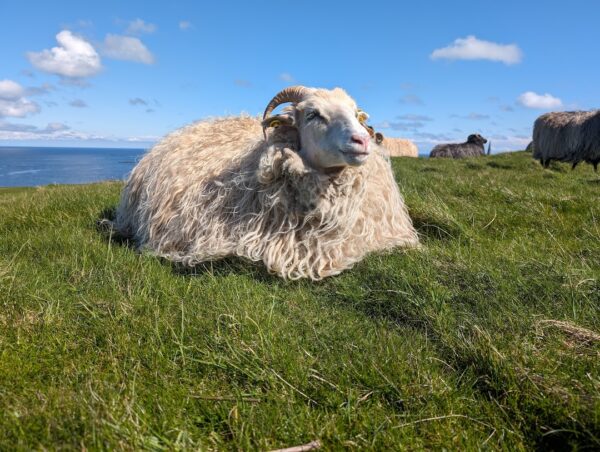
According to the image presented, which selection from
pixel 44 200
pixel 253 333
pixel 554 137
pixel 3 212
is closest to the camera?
pixel 253 333

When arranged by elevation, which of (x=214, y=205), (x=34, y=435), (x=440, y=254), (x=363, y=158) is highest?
(x=363, y=158)

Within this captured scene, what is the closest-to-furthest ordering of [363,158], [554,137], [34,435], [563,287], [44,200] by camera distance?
[34,435]
[563,287]
[363,158]
[44,200]
[554,137]

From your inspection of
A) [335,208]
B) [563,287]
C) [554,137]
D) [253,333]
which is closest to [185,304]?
[253,333]

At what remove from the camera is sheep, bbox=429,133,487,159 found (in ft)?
102

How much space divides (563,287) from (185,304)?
2318mm

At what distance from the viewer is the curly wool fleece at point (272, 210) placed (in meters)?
4.01

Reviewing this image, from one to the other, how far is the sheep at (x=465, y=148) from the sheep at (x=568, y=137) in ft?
48.6

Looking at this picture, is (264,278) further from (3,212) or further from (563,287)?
(3,212)

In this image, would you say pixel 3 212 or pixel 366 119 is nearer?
pixel 366 119

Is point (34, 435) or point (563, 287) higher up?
point (563, 287)

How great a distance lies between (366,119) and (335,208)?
4.08 feet

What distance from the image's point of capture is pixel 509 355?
6.95ft

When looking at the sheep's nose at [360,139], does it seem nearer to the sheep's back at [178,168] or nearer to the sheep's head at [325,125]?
the sheep's head at [325,125]

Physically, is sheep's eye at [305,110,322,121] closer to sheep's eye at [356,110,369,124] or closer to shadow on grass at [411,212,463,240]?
sheep's eye at [356,110,369,124]
